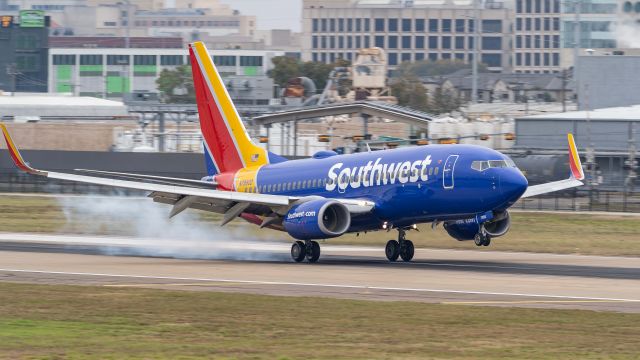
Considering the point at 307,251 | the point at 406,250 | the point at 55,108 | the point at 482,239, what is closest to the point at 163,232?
the point at 307,251

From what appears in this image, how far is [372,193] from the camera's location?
4703 cm

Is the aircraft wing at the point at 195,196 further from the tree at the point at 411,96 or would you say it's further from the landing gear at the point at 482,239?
the tree at the point at 411,96

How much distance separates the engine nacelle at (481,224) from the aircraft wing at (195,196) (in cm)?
356

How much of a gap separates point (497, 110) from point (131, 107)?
50.5m

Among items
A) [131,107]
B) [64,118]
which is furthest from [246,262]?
[131,107]

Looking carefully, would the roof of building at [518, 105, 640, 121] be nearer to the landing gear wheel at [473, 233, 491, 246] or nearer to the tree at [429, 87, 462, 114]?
the tree at [429, 87, 462, 114]

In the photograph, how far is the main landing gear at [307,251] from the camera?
4797 cm

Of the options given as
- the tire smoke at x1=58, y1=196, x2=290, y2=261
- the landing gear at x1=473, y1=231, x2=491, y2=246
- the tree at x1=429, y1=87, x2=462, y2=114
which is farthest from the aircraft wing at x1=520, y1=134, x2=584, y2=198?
the tree at x1=429, y1=87, x2=462, y2=114

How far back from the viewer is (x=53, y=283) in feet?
125

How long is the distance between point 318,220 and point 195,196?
5.46 m

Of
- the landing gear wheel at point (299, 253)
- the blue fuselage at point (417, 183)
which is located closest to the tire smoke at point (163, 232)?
the landing gear wheel at point (299, 253)

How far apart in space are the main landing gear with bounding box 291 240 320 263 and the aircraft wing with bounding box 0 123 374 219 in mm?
1660

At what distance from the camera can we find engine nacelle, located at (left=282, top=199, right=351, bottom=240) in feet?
150

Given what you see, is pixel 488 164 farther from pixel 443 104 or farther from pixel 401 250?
pixel 443 104
